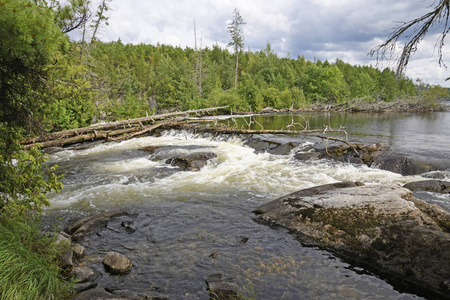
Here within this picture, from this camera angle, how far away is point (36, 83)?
14.4 feet

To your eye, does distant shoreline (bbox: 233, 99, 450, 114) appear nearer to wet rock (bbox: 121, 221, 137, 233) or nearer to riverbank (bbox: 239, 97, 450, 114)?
riverbank (bbox: 239, 97, 450, 114)

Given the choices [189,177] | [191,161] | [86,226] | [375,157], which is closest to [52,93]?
[86,226]

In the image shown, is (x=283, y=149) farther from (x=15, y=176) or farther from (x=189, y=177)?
(x=15, y=176)

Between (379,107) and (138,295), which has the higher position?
(379,107)

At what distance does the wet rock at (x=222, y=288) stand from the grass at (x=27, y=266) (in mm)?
2213

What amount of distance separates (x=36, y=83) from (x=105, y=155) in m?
12.2

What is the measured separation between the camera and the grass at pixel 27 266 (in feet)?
10.9

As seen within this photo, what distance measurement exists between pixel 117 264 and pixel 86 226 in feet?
6.91

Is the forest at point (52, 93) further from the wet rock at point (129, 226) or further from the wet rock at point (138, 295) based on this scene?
the wet rock at point (129, 226)

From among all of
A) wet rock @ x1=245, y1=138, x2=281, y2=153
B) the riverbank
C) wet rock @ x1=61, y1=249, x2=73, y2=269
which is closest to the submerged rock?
wet rock @ x1=245, y1=138, x2=281, y2=153

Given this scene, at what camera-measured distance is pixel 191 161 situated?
12.9 m

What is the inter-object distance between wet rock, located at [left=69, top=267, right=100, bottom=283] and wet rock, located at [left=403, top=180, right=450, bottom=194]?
32.9 feet

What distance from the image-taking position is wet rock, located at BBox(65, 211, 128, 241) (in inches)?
245

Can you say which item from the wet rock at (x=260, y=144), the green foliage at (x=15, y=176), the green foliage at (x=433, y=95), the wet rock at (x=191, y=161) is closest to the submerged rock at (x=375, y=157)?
the wet rock at (x=260, y=144)
